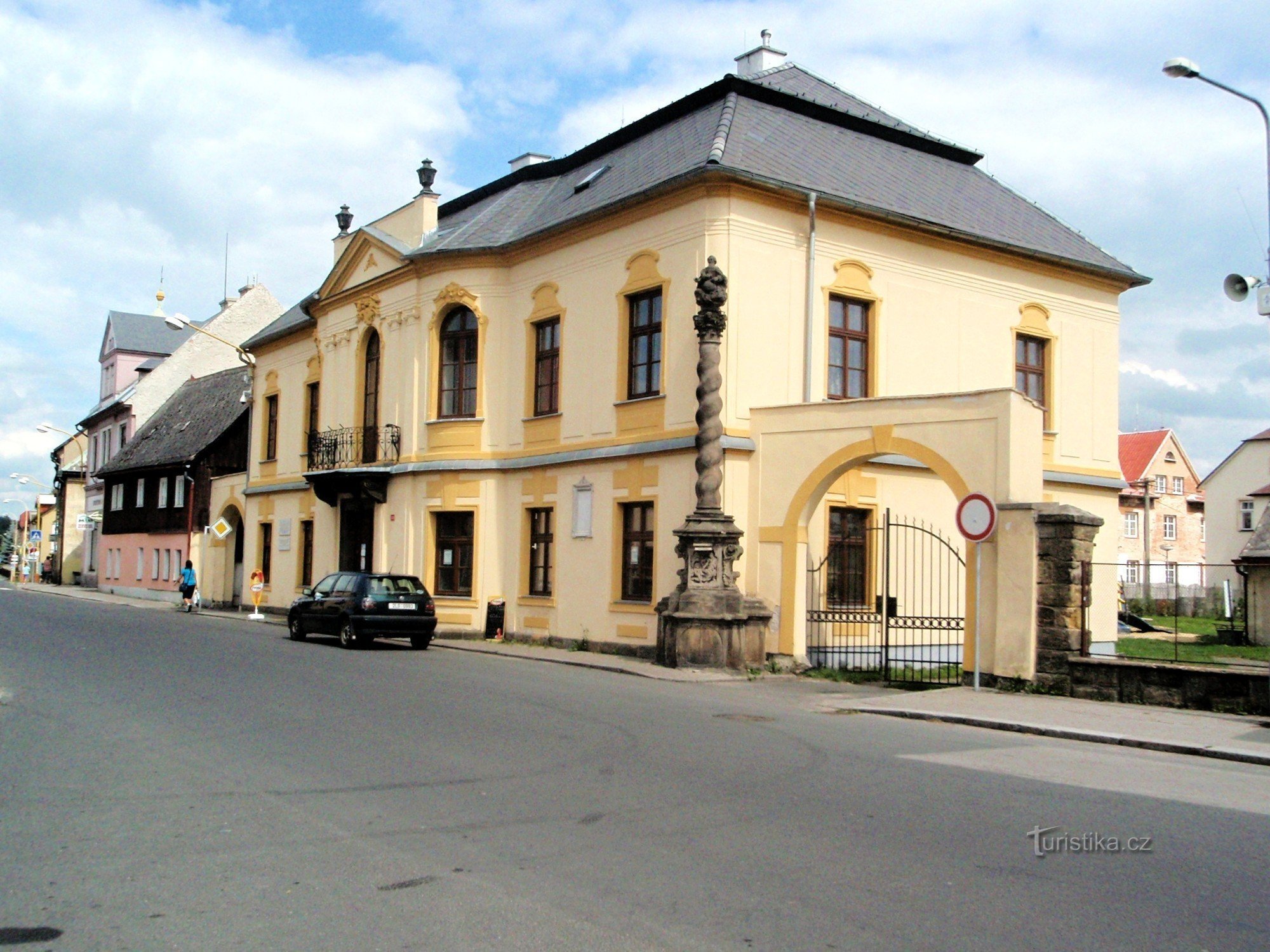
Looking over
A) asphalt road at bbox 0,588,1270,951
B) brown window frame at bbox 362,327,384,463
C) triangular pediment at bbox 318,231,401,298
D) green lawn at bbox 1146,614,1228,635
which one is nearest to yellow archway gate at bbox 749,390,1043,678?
asphalt road at bbox 0,588,1270,951

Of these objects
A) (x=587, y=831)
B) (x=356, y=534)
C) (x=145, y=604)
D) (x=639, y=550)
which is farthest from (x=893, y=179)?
(x=145, y=604)

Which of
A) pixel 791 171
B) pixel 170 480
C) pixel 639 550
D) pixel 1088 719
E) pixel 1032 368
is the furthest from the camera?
pixel 170 480

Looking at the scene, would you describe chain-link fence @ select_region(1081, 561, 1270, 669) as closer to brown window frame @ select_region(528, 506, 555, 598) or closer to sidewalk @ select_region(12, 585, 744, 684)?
sidewalk @ select_region(12, 585, 744, 684)

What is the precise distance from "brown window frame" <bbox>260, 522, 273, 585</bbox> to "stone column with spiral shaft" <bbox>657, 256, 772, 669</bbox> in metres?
20.2

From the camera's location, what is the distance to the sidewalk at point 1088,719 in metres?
Answer: 11.7

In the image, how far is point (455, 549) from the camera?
26.7 metres

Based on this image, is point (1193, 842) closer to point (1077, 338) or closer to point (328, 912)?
point (328, 912)

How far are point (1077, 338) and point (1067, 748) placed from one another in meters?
16.9

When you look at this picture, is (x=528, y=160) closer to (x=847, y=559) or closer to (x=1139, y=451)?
(x=847, y=559)

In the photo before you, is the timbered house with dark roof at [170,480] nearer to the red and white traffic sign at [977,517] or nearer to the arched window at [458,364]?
the arched window at [458,364]

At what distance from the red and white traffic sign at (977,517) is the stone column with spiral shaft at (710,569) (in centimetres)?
441

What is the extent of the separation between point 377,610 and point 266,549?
1526 cm

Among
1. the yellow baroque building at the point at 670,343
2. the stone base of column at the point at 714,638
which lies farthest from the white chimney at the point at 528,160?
the stone base of column at the point at 714,638

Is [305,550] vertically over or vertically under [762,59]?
under
